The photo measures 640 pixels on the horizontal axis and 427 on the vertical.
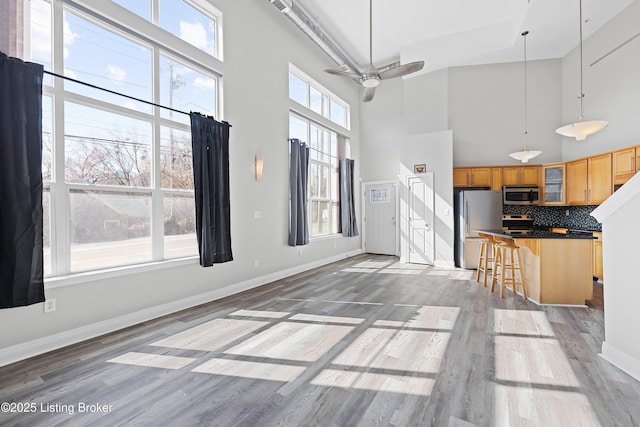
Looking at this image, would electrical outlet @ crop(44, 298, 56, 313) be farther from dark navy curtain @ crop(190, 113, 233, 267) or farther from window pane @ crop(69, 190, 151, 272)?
dark navy curtain @ crop(190, 113, 233, 267)

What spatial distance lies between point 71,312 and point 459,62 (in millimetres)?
7963

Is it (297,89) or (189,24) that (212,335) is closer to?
(189,24)

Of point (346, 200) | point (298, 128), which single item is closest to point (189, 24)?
point (298, 128)

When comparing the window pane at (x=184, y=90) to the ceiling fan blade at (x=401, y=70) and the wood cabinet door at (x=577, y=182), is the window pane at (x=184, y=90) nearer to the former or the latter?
the ceiling fan blade at (x=401, y=70)

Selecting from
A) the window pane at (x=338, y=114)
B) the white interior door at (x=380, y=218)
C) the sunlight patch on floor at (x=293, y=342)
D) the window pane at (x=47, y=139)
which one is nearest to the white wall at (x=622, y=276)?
the sunlight patch on floor at (x=293, y=342)

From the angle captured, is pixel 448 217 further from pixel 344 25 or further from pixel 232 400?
pixel 232 400

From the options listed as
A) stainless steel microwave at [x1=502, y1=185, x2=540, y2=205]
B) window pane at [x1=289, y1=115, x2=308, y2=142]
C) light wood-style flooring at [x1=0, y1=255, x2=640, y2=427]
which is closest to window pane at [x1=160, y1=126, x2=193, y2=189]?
light wood-style flooring at [x1=0, y1=255, x2=640, y2=427]

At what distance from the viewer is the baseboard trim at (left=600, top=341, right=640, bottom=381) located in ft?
7.11

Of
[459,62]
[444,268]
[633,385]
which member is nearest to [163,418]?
[633,385]

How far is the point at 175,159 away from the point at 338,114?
16.4ft

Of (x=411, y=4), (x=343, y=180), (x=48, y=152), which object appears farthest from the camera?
(x=343, y=180)

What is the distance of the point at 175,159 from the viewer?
383cm

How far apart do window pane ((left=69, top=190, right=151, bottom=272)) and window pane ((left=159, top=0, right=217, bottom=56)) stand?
217cm

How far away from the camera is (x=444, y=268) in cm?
634
